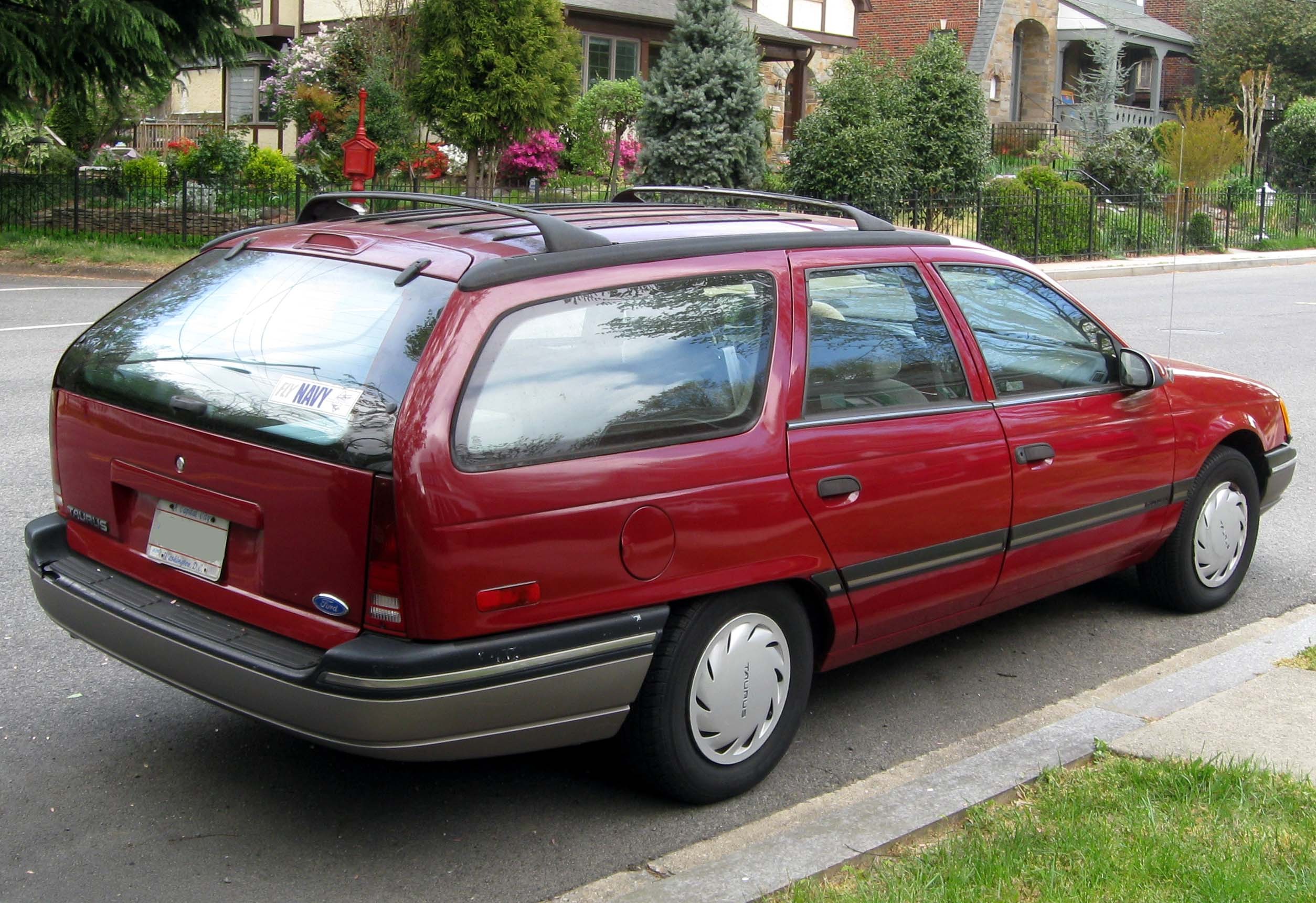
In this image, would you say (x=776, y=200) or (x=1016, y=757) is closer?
(x=1016, y=757)

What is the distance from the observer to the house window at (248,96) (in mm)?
33156

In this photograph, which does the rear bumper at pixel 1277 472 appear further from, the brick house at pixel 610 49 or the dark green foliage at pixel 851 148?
the brick house at pixel 610 49

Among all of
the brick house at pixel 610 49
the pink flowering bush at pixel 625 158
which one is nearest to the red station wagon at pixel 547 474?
the brick house at pixel 610 49

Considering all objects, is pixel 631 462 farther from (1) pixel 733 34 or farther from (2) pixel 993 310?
(1) pixel 733 34

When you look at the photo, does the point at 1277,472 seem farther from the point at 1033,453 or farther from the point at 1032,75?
the point at 1032,75

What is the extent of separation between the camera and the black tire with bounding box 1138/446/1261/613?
545 centimetres

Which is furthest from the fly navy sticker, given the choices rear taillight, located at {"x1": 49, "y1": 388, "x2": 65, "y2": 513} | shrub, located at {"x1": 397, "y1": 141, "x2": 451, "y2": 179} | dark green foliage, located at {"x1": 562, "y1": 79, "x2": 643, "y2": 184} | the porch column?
the porch column

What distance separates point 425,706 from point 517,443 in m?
0.67

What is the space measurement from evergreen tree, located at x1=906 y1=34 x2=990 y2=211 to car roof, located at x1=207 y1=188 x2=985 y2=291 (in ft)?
69.4

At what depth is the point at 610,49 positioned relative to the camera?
104ft

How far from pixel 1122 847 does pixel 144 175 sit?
21.3 m

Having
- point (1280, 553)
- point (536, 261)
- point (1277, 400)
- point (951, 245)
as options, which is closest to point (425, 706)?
point (536, 261)

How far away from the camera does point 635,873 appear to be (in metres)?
3.47

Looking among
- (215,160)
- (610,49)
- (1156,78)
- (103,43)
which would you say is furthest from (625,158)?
(1156,78)
